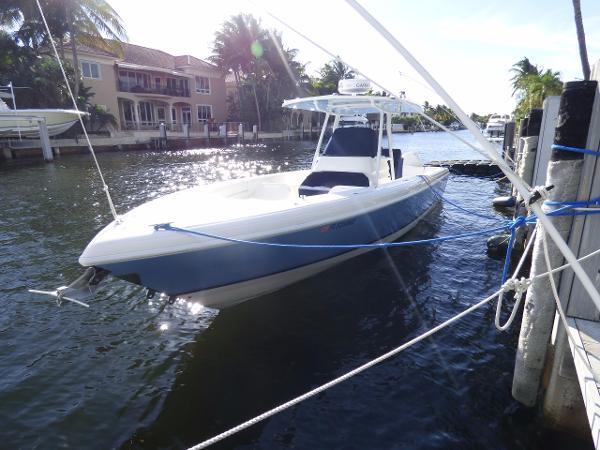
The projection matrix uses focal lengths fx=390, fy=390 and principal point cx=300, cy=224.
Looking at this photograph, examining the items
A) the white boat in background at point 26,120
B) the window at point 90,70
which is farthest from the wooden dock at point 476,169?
the window at point 90,70

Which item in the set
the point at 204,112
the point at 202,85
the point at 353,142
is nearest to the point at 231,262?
the point at 353,142

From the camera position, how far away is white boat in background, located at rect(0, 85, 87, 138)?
20.2 meters

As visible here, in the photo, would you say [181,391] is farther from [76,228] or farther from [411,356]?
[76,228]

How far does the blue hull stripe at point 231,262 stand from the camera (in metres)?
3.98

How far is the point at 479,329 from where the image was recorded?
4984mm

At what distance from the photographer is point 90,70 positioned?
103ft

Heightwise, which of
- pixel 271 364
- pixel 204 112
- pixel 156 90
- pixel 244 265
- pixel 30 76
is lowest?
pixel 271 364

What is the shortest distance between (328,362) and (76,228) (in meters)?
7.39

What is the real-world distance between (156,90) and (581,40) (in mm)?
38166

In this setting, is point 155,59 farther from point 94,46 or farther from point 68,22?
point 68,22

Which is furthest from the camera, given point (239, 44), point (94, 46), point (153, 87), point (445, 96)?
point (239, 44)

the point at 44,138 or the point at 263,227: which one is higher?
the point at 44,138

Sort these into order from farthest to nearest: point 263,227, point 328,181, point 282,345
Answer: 1. point 328,181
2. point 282,345
3. point 263,227

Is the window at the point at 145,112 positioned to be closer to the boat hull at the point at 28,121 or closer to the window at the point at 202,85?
the window at the point at 202,85
